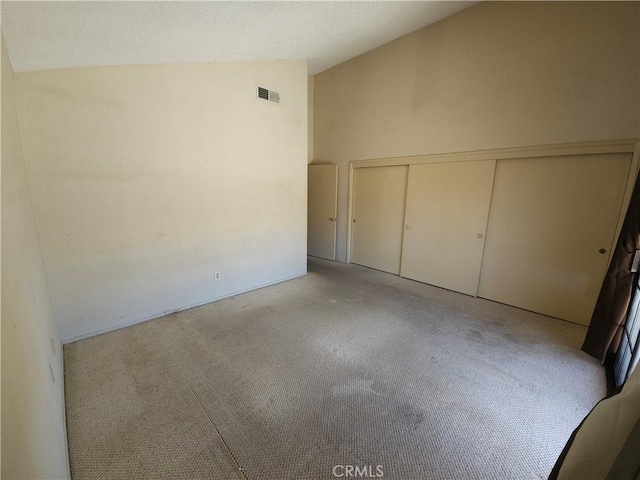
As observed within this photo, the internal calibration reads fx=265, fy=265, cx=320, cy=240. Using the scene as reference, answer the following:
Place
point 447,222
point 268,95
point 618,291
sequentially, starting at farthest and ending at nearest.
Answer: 1. point 447,222
2. point 268,95
3. point 618,291

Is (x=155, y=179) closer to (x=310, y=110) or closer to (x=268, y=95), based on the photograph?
(x=268, y=95)

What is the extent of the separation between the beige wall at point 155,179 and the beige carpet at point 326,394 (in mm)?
484

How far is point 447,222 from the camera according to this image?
3.76 metres

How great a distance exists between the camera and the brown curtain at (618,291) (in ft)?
6.37

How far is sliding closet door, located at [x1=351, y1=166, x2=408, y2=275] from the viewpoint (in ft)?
14.2

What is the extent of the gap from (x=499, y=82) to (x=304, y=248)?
3286 millimetres

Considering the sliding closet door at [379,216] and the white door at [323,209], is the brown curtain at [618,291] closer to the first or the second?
the sliding closet door at [379,216]

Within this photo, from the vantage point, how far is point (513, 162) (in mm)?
3125

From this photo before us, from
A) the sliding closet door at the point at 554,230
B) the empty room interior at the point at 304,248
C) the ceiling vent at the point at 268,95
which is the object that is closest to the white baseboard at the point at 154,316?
the empty room interior at the point at 304,248

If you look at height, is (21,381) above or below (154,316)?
above

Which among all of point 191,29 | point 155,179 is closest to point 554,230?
point 191,29

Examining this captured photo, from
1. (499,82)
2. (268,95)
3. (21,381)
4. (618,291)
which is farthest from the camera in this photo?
(268,95)

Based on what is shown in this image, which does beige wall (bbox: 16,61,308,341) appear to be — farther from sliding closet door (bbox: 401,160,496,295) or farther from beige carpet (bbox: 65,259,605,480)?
sliding closet door (bbox: 401,160,496,295)

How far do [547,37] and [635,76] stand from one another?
0.86 meters
